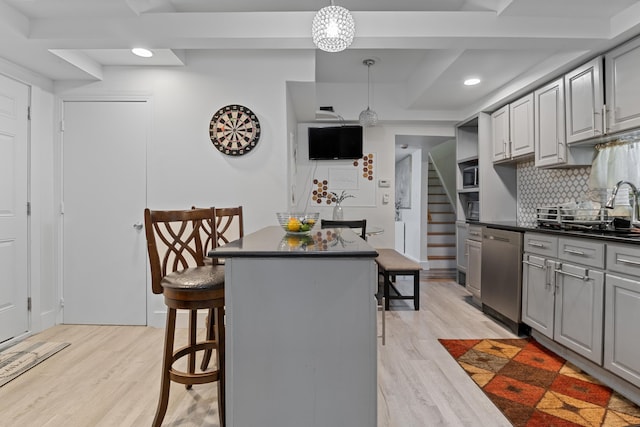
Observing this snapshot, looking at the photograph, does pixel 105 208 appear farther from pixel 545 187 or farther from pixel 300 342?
pixel 545 187

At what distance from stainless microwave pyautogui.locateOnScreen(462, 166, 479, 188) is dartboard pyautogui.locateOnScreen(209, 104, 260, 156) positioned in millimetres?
2774

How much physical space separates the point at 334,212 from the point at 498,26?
107 inches

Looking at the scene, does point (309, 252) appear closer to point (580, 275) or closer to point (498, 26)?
point (580, 275)

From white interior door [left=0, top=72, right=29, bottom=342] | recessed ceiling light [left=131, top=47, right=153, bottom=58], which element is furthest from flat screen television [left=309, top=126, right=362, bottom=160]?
white interior door [left=0, top=72, right=29, bottom=342]

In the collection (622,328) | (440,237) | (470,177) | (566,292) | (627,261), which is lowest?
(622,328)

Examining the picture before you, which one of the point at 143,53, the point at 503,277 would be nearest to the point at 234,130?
the point at 143,53

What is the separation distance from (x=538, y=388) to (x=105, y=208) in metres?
3.70

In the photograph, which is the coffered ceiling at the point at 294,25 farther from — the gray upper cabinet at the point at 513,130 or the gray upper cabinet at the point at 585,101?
the gray upper cabinet at the point at 513,130

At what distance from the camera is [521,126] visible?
11.4 feet

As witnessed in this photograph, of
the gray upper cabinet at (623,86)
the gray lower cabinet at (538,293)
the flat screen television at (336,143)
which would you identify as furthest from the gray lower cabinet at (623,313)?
the flat screen television at (336,143)

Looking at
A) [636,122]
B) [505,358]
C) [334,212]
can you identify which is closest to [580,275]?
[505,358]

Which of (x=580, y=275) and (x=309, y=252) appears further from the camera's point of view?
(x=580, y=275)

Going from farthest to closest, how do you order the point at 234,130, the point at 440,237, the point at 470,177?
the point at 440,237 → the point at 470,177 → the point at 234,130

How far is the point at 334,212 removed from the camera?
457 centimetres
